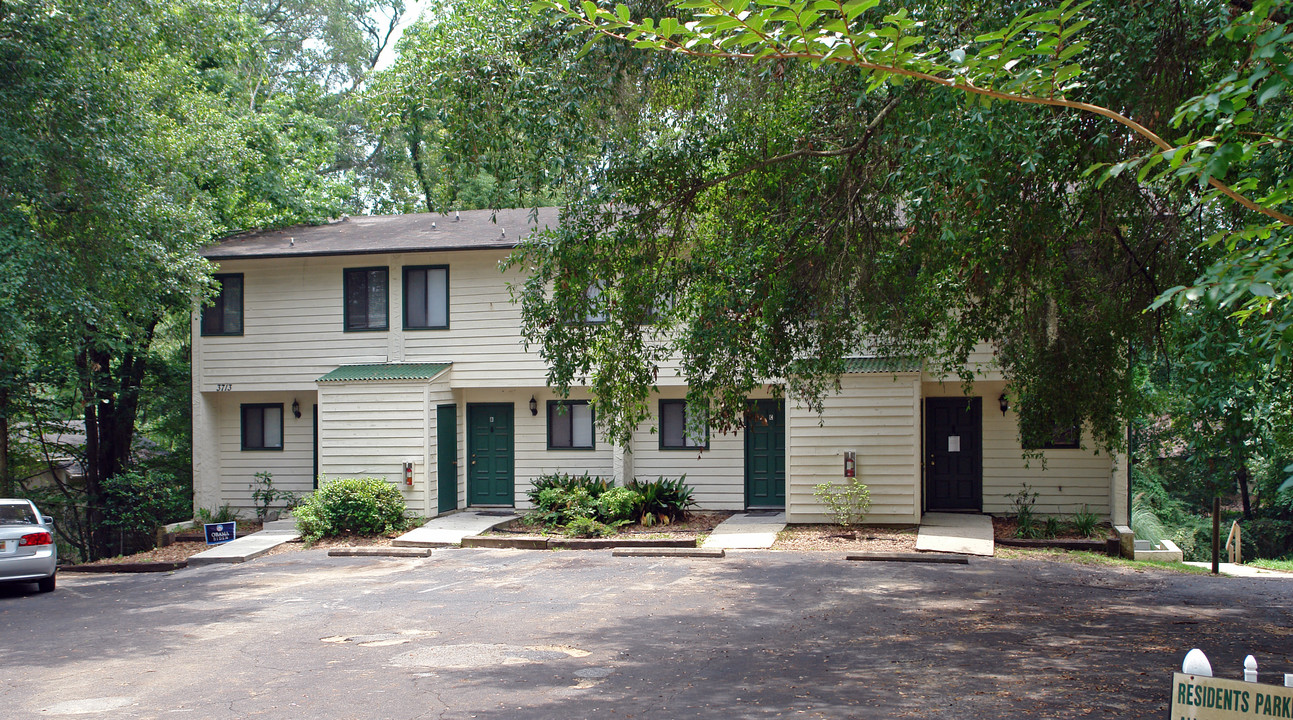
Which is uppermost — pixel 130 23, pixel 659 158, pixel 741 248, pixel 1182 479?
pixel 130 23

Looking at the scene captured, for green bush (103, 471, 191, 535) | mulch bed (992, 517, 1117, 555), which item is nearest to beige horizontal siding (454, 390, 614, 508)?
green bush (103, 471, 191, 535)

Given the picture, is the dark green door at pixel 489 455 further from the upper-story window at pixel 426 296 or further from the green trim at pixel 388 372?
the upper-story window at pixel 426 296

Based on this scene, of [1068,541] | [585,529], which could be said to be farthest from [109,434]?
[1068,541]

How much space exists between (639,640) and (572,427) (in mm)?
10639

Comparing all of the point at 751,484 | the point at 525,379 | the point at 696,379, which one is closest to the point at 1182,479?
the point at 751,484

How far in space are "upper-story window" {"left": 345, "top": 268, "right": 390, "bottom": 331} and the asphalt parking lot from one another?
661 centimetres

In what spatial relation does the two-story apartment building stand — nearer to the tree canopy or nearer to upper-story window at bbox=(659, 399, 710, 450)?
upper-story window at bbox=(659, 399, 710, 450)

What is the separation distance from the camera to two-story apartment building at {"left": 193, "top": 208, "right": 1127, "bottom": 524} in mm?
16312

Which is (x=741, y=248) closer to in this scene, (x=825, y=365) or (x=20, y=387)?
(x=825, y=365)

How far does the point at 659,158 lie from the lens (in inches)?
406

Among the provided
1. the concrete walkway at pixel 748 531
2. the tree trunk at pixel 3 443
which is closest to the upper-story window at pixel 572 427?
the concrete walkway at pixel 748 531

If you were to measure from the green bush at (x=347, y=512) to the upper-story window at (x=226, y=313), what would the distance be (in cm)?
516

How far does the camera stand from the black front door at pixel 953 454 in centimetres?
1761

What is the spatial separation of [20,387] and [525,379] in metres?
10.4
